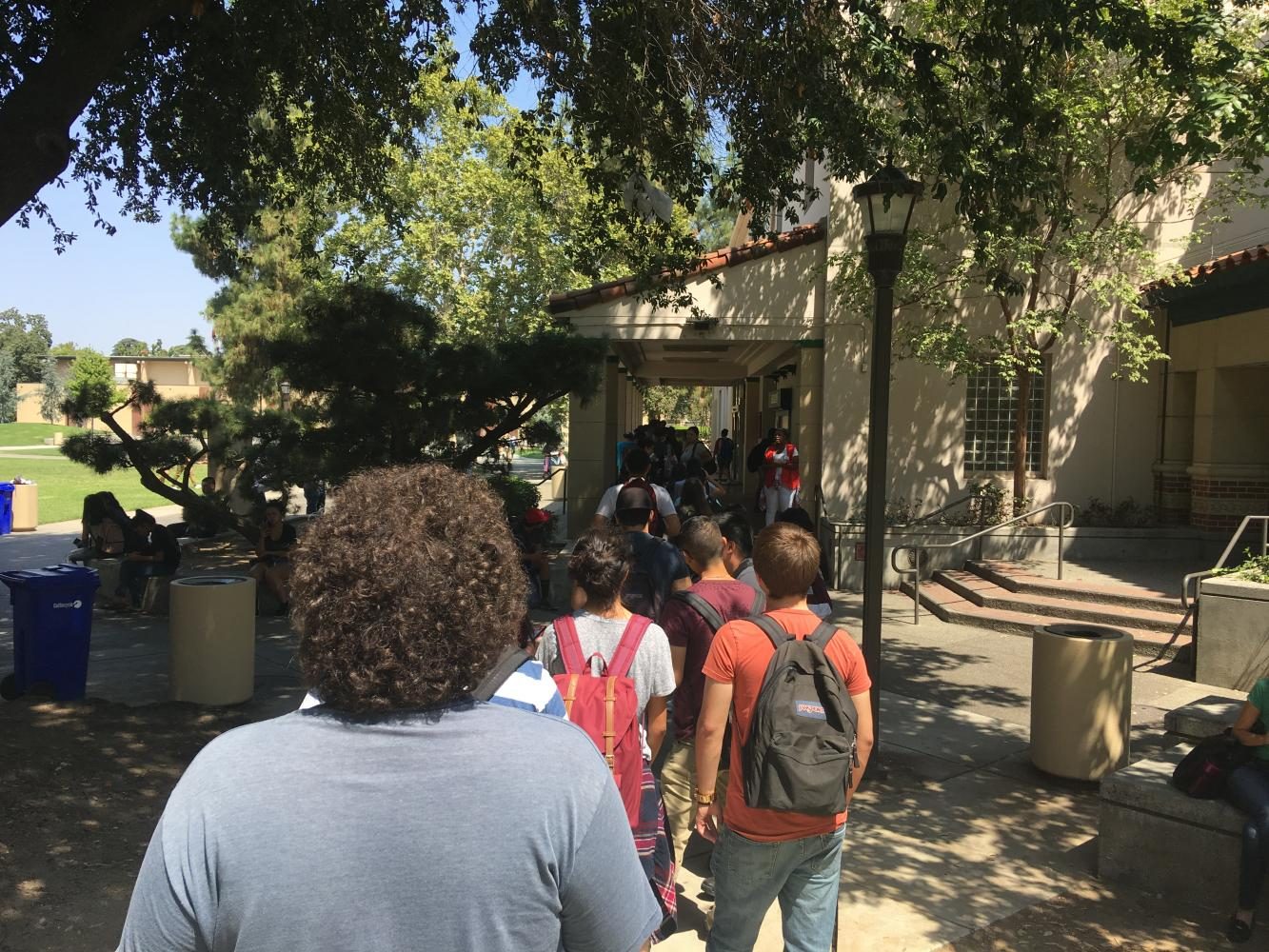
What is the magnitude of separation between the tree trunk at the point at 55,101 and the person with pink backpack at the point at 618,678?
4.26 meters

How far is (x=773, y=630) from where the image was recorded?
10.1 feet

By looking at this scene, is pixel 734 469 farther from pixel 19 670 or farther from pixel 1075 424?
pixel 19 670

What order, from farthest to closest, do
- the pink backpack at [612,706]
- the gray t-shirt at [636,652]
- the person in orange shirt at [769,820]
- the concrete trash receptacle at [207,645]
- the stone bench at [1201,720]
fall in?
the concrete trash receptacle at [207,645], the stone bench at [1201,720], the gray t-shirt at [636,652], the pink backpack at [612,706], the person in orange shirt at [769,820]

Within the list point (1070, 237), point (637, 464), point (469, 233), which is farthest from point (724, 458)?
point (637, 464)

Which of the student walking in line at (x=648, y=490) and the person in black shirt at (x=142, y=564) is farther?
the person in black shirt at (x=142, y=564)

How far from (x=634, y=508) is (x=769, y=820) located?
299 cm

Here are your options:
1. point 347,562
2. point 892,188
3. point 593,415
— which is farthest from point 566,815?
point 593,415

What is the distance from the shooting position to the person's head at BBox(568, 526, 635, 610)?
3398 millimetres

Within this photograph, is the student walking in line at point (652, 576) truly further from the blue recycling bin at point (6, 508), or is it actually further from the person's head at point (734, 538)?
the blue recycling bin at point (6, 508)

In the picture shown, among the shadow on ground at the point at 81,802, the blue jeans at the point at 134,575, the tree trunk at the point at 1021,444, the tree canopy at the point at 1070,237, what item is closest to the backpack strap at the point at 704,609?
the shadow on ground at the point at 81,802

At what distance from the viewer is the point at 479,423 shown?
9961 mm

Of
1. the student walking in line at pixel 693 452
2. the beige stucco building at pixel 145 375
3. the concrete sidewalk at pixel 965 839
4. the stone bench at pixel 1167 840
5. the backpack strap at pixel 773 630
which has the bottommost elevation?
the concrete sidewalk at pixel 965 839

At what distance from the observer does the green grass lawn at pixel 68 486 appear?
2344 cm

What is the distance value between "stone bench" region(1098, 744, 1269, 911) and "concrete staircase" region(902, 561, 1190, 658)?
195 inches
